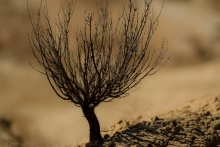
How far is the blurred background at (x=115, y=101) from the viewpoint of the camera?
11.5m

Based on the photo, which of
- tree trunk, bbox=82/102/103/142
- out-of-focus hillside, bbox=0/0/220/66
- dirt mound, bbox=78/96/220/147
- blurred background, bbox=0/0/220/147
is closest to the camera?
dirt mound, bbox=78/96/220/147

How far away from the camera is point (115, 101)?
40.9 ft

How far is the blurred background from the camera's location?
37.7 feet

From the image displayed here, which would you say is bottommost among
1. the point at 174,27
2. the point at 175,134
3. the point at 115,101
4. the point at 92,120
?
the point at 175,134

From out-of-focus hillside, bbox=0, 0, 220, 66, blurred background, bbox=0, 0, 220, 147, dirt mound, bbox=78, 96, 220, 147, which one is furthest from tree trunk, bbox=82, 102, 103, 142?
out-of-focus hillside, bbox=0, 0, 220, 66

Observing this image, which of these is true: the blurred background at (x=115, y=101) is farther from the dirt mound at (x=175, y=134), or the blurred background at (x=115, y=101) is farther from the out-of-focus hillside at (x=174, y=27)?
the dirt mound at (x=175, y=134)

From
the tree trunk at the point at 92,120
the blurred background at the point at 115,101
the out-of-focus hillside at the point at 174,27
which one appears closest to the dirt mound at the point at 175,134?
the tree trunk at the point at 92,120

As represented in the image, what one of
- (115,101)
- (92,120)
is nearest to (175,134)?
(92,120)

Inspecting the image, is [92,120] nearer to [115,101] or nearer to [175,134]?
[175,134]

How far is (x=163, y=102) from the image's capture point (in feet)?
38.8

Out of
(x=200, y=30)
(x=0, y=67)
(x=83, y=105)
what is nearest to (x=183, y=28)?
(x=200, y=30)

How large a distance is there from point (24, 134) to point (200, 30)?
722 cm

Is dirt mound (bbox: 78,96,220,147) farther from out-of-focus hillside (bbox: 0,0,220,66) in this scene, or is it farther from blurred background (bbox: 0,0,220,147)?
out-of-focus hillside (bbox: 0,0,220,66)

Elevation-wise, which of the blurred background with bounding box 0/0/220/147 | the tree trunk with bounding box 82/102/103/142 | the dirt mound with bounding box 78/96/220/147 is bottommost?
the dirt mound with bounding box 78/96/220/147
